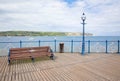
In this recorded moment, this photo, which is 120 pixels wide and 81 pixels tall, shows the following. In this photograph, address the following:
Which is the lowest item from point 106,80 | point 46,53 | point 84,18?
point 106,80

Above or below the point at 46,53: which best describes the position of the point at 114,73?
below

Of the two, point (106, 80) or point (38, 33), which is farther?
point (38, 33)

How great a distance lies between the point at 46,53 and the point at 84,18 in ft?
13.8

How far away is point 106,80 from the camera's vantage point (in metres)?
4.36

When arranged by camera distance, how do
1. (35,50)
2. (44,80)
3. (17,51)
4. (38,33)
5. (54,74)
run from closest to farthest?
(44,80), (54,74), (17,51), (35,50), (38,33)

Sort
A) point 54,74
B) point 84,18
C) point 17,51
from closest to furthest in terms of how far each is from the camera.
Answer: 1. point 54,74
2. point 17,51
3. point 84,18

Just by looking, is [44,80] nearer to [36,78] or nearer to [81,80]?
[36,78]

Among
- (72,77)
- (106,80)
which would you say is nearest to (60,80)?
(72,77)

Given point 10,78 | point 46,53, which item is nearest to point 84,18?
point 46,53

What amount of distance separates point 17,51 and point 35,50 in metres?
1.03

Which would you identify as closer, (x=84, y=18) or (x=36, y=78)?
(x=36, y=78)

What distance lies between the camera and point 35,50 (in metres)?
7.30

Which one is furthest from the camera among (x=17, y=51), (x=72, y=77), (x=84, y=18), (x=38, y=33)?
(x=38, y=33)

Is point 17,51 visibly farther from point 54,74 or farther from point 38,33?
point 38,33
